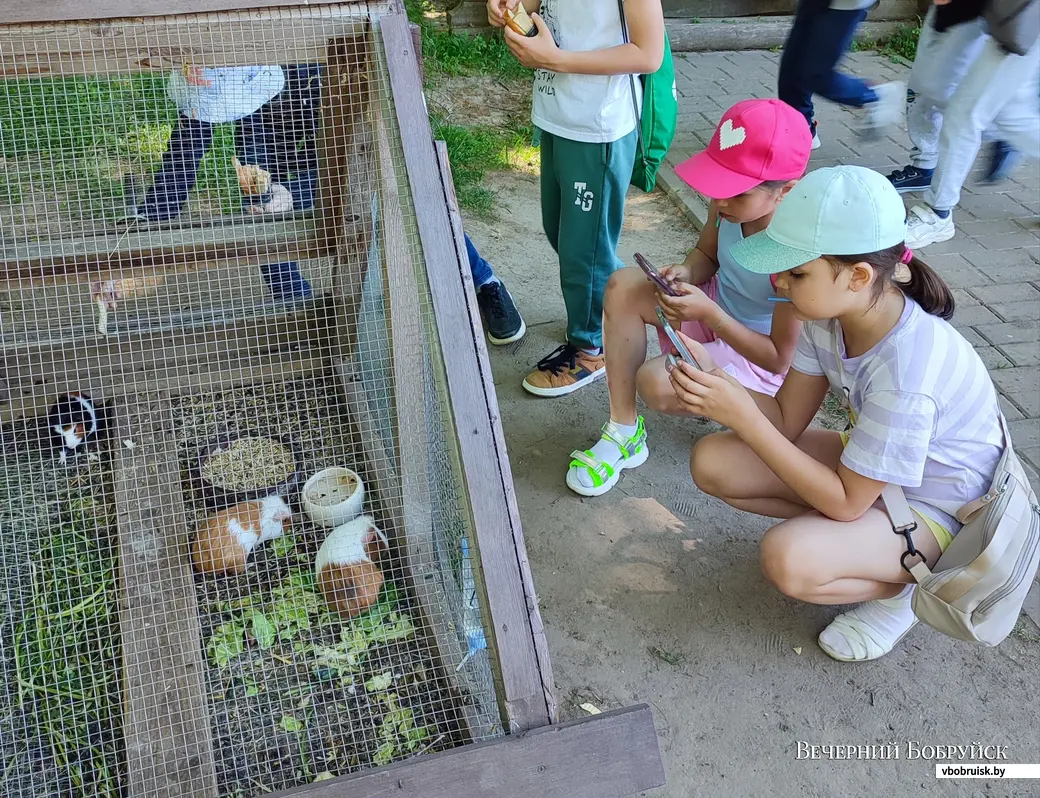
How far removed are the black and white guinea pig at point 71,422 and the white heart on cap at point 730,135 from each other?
1.77 m

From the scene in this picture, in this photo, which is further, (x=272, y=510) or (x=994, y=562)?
(x=272, y=510)

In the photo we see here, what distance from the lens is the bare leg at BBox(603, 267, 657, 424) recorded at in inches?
88.7

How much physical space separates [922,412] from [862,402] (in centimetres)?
13

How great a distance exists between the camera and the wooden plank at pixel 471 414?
1148 mm

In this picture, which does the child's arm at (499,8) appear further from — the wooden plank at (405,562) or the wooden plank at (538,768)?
the wooden plank at (538,768)

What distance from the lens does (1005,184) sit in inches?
159

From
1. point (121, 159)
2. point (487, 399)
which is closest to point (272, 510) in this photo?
point (487, 399)

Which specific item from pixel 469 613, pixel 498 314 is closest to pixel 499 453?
pixel 469 613

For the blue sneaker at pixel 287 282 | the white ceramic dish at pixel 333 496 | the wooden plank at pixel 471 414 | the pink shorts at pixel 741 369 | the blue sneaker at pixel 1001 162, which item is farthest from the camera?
the blue sneaker at pixel 1001 162

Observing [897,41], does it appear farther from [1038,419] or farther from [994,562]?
[994,562]

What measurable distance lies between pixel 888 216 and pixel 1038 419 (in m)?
1.54

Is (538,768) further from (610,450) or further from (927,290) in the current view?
(610,450)

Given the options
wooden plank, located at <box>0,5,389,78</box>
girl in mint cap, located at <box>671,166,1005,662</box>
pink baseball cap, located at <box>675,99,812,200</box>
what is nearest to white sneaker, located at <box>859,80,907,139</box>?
pink baseball cap, located at <box>675,99,812,200</box>

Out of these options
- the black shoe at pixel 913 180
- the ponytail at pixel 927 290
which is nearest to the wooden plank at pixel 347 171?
the ponytail at pixel 927 290
